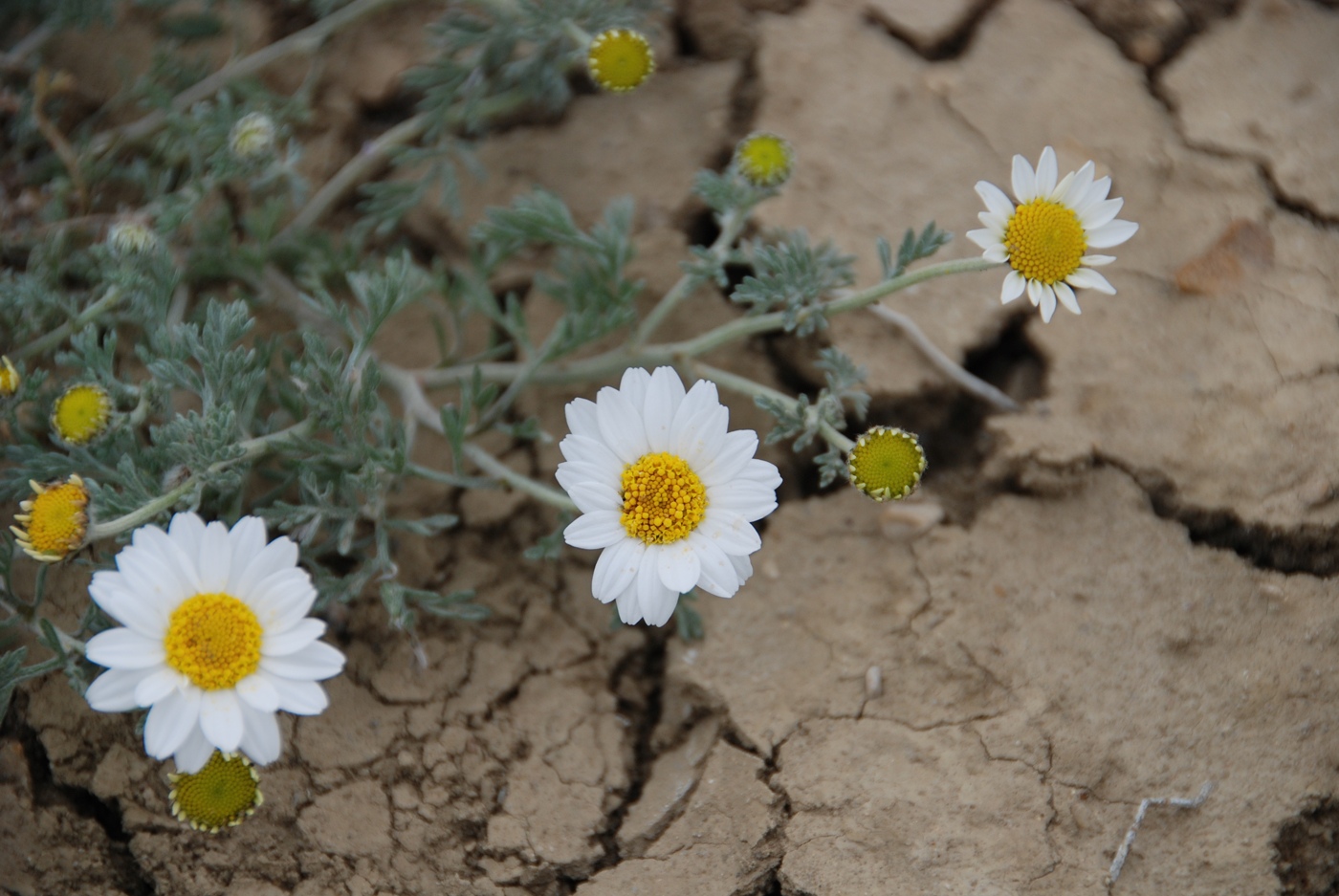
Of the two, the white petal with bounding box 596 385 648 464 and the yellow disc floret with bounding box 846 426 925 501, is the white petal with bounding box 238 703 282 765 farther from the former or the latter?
the yellow disc floret with bounding box 846 426 925 501

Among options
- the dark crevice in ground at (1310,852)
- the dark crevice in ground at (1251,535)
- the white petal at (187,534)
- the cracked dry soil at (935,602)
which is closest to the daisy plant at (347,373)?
the white petal at (187,534)

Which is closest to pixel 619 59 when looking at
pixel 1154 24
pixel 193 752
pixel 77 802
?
pixel 1154 24

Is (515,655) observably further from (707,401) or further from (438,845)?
(707,401)

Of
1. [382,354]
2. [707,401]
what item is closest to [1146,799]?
[707,401]

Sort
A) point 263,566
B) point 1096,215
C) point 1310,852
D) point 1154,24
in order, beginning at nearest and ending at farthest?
1. point 263,566
2. point 1310,852
3. point 1096,215
4. point 1154,24

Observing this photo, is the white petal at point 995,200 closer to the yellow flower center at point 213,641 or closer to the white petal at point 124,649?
the yellow flower center at point 213,641

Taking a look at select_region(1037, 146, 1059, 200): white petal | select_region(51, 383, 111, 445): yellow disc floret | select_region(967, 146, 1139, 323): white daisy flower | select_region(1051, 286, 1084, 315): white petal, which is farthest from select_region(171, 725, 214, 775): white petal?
select_region(1037, 146, 1059, 200): white petal

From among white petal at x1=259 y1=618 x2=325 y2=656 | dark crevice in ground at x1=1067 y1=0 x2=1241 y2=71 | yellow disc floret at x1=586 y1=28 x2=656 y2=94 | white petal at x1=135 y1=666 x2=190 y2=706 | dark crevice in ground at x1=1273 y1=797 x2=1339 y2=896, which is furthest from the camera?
dark crevice in ground at x1=1067 y1=0 x2=1241 y2=71

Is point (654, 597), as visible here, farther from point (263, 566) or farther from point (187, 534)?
point (187, 534)
